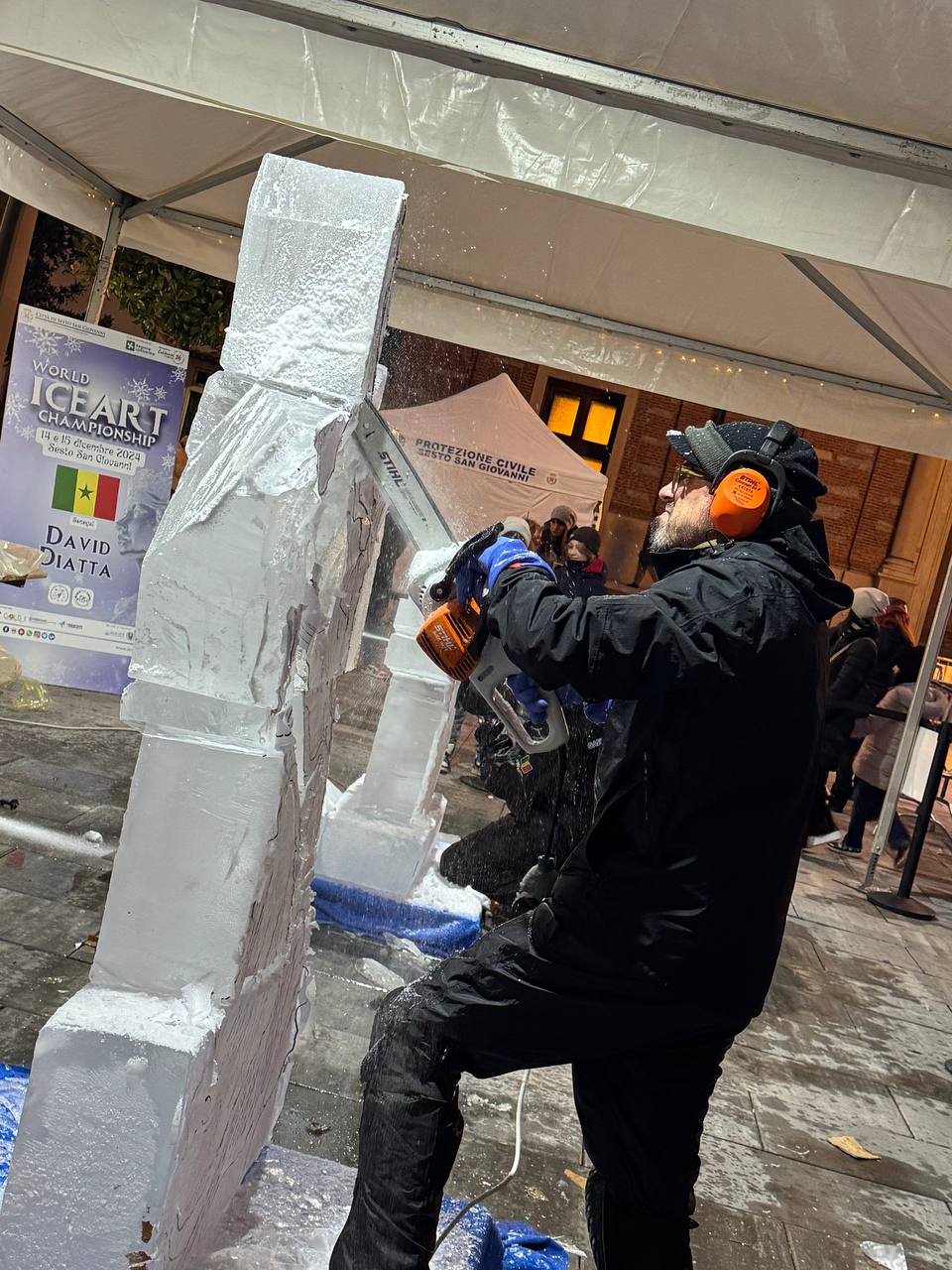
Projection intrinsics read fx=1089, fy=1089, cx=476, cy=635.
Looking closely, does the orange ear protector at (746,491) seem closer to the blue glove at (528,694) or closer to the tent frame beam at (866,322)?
the blue glove at (528,694)

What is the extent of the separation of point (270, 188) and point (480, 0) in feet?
7.15

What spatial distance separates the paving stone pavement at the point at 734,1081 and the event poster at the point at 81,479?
1.00m

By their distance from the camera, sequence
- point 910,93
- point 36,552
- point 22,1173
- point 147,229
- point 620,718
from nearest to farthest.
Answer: point 22,1173 → point 620,718 → point 910,93 → point 36,552 → point 147,229

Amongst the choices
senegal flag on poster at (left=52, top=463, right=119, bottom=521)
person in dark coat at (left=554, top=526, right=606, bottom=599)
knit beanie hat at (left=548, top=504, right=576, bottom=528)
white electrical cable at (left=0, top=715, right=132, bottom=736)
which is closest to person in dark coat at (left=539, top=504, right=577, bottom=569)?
knit beanie hat at (left=548, top=504, right=576, bottom=528)

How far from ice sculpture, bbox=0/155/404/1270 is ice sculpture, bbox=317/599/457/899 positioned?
264cm

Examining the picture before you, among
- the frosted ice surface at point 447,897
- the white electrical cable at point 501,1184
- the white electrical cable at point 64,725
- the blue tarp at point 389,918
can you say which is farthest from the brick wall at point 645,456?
the white electrical cable at point 501,1184

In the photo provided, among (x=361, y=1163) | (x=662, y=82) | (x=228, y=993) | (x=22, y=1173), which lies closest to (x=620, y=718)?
(x=228, y=993)

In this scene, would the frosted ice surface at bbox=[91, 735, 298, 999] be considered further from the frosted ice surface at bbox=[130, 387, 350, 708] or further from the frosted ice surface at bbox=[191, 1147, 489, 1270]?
the frosted ice surface at bbox=[191, 1147, 489, 1270]

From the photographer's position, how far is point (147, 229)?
6.77 meters

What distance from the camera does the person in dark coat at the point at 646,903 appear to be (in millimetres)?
1875

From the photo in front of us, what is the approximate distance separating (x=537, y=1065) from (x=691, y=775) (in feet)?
1.99

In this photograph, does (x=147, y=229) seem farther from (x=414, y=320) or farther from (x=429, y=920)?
(x=429, y=920)

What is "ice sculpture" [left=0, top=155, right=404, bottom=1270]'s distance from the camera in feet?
5.80

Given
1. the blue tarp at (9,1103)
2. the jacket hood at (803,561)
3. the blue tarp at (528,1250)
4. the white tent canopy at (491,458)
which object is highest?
the white tent canopy at (491,458)
